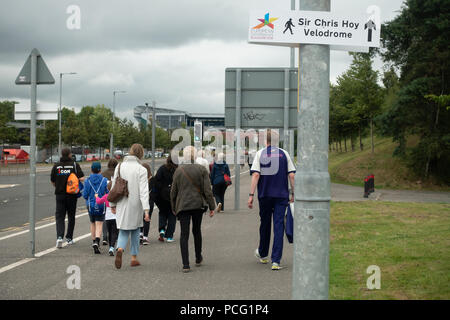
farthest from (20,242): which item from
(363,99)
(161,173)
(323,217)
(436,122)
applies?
(363,99)

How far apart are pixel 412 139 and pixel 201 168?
3586cm

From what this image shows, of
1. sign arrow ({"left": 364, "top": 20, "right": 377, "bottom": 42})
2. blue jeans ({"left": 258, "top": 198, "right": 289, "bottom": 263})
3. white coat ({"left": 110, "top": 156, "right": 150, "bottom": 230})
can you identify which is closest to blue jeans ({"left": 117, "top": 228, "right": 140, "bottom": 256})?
white coat ({"left": 110, "top": 156, "right": 150, "bottom": 230})

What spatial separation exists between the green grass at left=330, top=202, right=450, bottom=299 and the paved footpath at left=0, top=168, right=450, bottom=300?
79 centimetres

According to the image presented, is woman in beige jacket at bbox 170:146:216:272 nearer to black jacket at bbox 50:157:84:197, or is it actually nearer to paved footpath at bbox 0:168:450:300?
paved footpath at bbox 0:168:450:300

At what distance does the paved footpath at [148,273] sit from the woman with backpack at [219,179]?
186 inches

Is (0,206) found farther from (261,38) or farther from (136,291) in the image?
(261,38)

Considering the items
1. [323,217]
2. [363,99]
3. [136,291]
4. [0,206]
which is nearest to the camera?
[323,217]

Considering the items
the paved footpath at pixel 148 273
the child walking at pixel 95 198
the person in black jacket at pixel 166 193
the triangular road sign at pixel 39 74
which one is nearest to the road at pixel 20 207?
the paved footpath at pixel 148 273

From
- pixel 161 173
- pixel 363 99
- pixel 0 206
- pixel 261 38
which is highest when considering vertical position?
pixel 363 99

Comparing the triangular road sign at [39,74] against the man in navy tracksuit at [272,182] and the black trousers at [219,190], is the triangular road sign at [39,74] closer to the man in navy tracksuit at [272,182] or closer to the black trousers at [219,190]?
the man in navy tracksuit at [272,182]

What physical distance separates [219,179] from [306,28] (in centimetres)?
1233

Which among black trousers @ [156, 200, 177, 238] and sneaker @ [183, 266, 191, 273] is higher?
black trousers @ [156, 200, 177, 238]

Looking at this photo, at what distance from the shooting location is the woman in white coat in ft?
25.9
